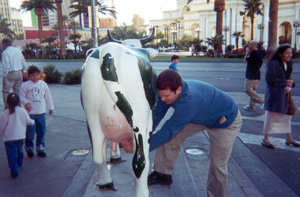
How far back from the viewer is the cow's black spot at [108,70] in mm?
2016

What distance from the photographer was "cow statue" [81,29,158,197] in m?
2.05

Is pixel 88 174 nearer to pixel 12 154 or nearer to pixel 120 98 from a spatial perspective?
pixel 12 154

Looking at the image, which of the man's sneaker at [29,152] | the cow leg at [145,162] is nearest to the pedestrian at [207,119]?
the cow leg at [145,162]

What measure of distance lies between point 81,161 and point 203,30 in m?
55.1

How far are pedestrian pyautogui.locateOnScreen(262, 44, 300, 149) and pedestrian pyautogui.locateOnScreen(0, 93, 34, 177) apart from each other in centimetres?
355

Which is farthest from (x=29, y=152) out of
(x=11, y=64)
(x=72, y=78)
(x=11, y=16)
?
(x=11, y=16)

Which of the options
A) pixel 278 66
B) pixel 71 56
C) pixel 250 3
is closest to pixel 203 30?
pixel 250 3

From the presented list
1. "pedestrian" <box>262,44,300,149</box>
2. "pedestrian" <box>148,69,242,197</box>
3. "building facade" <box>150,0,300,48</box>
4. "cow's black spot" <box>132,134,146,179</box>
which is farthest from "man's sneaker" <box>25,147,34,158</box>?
"building facade" <box>150,0,300,48</box>

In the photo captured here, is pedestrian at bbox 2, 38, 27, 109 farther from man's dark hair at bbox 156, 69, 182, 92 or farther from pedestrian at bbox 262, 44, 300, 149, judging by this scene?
pedestrian at bbox 262, 44, 300, 149

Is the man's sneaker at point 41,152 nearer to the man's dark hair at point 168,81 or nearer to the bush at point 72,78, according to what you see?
the man's dark hair at point 168,81

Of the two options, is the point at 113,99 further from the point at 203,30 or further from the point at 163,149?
the point at 203,30

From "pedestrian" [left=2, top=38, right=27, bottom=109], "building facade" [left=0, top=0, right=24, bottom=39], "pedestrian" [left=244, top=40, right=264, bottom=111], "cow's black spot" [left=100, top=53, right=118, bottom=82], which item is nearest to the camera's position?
"cow's black spot" [left=100, top=53, right=118, bottom=82]

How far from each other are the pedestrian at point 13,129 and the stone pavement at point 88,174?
9.1 inches

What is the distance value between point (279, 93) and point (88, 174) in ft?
10.0
